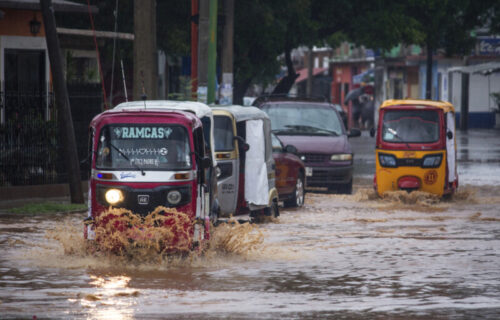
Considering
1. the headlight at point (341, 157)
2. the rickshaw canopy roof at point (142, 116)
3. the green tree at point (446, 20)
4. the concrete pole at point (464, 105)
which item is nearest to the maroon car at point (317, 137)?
the headlight at point (341, 157)

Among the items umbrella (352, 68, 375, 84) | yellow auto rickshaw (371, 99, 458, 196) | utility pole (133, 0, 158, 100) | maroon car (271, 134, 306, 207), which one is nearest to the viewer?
maroon car (271, 134, 306, 207)

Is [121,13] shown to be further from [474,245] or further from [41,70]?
[474,245]

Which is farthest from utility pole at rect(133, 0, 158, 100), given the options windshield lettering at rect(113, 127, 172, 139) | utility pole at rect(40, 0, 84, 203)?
windshield lettering at rect(113, 127, 172, 139)

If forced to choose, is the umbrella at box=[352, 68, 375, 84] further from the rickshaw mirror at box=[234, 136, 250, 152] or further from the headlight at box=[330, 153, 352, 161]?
the rickshaw mirror at box=[234, 136, 250, 152]

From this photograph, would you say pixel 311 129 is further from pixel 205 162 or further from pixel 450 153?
pixel 205 162

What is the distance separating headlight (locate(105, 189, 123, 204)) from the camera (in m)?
13.0

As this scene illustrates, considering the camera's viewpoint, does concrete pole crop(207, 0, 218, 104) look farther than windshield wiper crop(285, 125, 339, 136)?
No

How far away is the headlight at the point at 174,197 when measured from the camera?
514 inches

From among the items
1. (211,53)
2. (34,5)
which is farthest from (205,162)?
(34,5)

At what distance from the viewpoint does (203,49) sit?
2303 cm

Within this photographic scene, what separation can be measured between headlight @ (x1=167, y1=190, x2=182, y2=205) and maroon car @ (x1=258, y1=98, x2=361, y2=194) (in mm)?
10331

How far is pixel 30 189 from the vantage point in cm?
2130

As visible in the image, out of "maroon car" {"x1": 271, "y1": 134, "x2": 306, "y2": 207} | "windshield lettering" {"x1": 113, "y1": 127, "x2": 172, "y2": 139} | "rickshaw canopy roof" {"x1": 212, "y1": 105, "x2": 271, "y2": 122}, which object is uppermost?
"rickshaw canopy roof" {"x1": 212, "y1": 105, "x2": 271, "y2": 122}

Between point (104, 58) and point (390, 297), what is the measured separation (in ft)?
75.7
